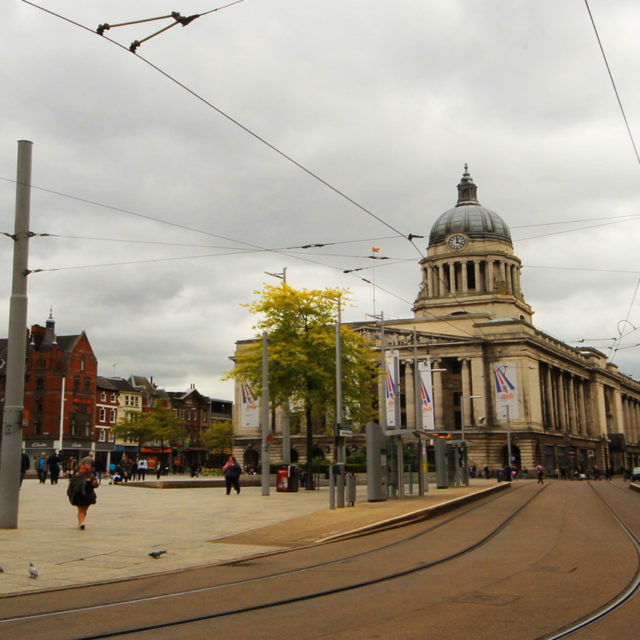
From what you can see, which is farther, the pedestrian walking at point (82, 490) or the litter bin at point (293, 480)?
the litter bin at point (293, 480)

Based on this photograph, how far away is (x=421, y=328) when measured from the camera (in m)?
107

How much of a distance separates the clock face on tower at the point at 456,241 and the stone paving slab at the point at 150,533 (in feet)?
289

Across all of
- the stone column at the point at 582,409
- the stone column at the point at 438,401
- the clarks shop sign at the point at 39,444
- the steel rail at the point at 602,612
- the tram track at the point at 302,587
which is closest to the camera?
the steel rail at the point at 602,612

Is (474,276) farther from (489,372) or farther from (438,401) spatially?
(438,401)

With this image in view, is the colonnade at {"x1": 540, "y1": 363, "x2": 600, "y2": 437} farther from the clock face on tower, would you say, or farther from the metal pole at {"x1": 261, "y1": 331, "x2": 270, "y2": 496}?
the metal pole at {"x1": 261, "y1": 331, "x2": 270, "y2": 496}

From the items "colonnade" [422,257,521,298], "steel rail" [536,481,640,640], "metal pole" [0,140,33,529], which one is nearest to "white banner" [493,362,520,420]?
"colonnade" [422,257,521,298]

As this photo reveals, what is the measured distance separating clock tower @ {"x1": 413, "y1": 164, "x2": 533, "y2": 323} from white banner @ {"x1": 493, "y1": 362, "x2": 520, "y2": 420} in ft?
50.8

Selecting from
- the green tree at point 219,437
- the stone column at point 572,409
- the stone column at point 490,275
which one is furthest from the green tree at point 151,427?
the stone column at point 572,409

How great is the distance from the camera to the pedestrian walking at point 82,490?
18812 millimetres

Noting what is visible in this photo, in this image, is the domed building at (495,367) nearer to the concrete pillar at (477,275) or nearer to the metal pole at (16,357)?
the concrete pillar at (477,275)

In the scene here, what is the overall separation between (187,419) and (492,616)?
12601 centimetres

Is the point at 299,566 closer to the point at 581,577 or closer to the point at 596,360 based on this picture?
the point at 581,577

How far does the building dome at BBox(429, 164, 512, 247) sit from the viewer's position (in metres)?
118

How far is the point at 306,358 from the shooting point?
43219 millimetres
